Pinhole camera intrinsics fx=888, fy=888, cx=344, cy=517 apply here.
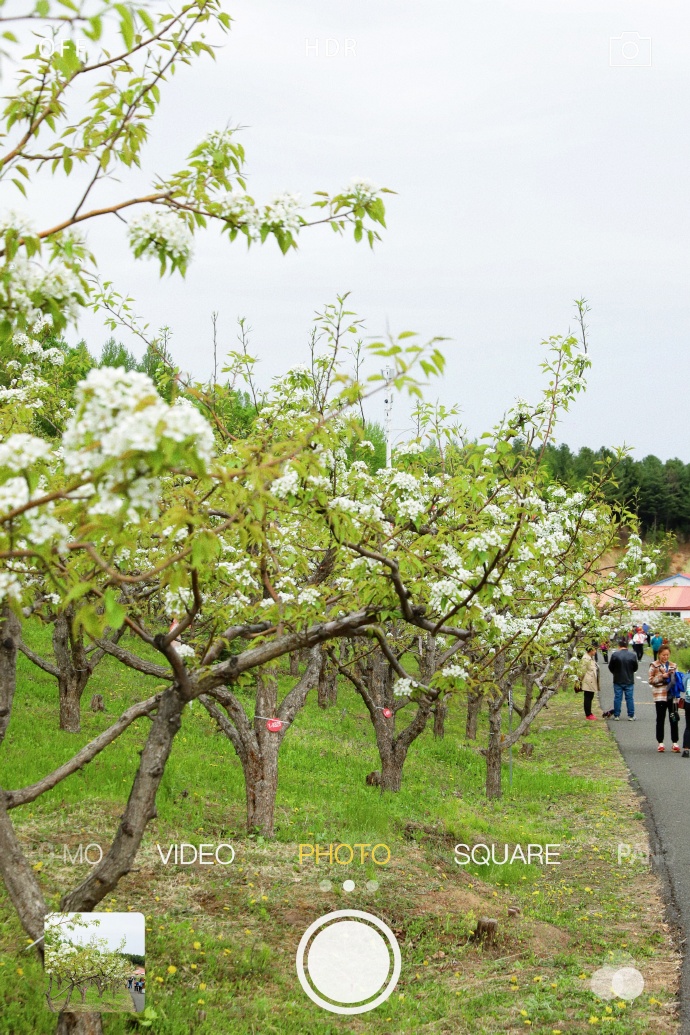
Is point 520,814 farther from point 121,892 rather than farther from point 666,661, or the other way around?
point 121,892

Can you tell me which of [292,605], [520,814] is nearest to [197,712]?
[520,814]

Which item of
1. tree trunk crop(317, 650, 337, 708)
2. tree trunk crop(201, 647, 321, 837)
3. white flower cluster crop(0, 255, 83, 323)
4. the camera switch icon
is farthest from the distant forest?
white flower cluster crop(0, 255, 83, 323)

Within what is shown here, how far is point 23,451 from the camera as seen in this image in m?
3.14

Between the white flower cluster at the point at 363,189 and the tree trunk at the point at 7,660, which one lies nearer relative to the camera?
the white flower cluster at the point at 363,189

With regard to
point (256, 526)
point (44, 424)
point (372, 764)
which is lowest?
point (372, 764)

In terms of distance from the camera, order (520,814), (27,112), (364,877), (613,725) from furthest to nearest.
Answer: (613,725), (520,814), (364,877), (27,112)

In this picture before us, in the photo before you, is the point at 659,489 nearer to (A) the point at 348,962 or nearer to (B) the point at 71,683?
(B) the point at 71,683

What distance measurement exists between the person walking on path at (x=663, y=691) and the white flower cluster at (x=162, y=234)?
48.1 feet

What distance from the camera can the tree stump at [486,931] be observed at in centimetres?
816

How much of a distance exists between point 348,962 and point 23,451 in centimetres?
650

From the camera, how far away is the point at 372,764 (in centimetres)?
1532

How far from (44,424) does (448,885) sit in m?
13.3

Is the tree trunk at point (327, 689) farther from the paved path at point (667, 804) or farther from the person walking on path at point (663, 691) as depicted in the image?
the person walking on path at point (663, 691)

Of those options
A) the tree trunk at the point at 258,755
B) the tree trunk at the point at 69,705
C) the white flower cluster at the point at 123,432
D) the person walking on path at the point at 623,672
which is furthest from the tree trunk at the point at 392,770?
the white flower cluster at the point at 123,432
